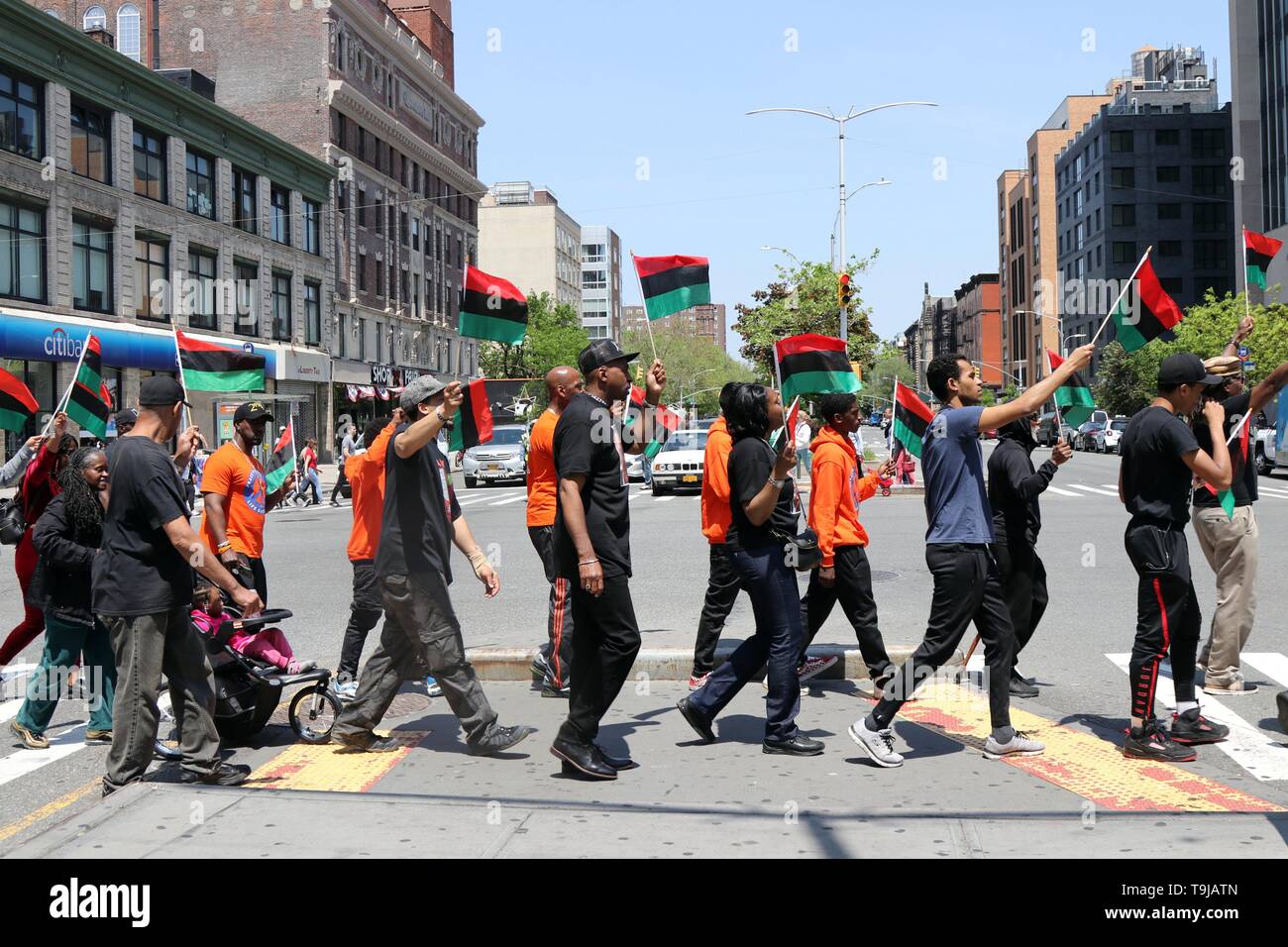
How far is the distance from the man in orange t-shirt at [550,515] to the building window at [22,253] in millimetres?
27730

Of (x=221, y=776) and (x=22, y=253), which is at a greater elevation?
(x=22, y=253)

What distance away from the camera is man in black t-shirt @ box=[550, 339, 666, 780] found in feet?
18.7

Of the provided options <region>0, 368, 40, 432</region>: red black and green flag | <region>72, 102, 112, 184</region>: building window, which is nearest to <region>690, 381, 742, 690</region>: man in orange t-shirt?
<region>0, 368, 40, 432</region>: red black and green flag

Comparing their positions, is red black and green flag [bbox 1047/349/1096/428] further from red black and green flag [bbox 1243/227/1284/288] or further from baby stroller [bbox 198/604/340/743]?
baby stroller [bbox 198/604/340/743]

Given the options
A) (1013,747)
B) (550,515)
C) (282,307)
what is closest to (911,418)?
(550,515)

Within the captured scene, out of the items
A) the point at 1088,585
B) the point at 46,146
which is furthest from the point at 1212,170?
the point at 1088,585

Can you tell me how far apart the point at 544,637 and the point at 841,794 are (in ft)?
15.7

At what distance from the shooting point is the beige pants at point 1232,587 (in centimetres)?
767

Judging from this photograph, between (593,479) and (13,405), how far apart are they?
520 cm

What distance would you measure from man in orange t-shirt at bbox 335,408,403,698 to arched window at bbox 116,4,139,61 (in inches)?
2122

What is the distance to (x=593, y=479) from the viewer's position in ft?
19.1

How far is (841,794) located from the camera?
18.1ft

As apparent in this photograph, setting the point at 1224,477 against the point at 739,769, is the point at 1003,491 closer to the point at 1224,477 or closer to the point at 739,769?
the point at 1224,477

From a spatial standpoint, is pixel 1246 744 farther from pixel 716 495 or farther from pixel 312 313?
pixel 312 313
